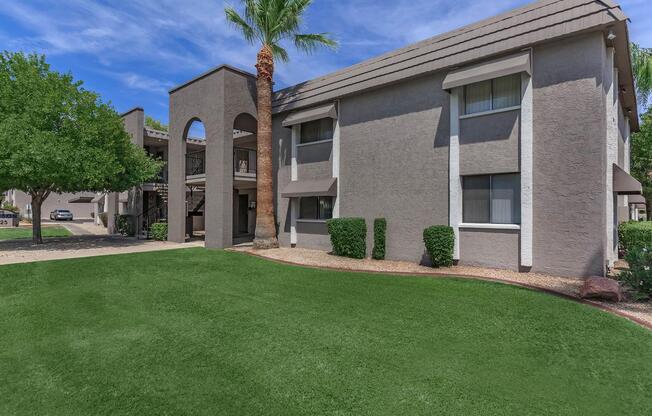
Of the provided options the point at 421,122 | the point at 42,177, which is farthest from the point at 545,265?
the point at 42,177

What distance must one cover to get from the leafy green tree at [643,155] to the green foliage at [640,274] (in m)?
17.7

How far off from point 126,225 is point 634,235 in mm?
25376

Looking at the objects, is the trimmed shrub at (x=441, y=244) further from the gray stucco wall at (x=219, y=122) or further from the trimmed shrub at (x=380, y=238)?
the gray stucco wall at (x=219, y=122)

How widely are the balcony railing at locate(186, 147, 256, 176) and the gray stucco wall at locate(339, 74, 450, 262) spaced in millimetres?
9377

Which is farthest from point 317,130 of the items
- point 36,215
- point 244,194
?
point 36,215

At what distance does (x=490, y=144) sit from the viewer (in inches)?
405

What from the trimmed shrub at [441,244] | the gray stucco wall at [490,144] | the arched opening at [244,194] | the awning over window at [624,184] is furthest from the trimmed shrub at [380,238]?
the arched opening at [244,194]

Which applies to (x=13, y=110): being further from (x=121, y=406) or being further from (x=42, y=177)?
(x=121, y=406)

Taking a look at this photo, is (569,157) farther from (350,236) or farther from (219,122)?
(219,122)

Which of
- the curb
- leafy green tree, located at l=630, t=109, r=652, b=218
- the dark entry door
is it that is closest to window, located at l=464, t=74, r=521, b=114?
the curb

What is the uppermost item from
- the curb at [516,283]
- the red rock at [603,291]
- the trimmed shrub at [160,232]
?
the trimmed shrub at [160,232]

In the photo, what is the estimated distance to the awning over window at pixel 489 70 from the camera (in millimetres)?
9453

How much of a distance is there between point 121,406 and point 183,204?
15339 millimetres

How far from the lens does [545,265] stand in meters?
9.38
